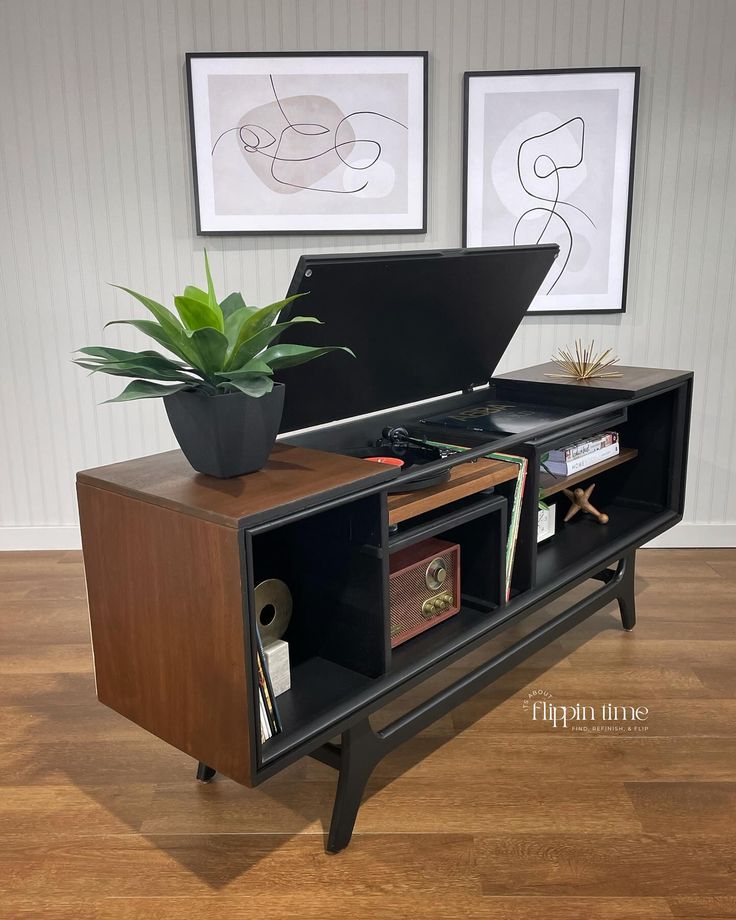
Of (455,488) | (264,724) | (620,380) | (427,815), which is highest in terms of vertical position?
(620,380)

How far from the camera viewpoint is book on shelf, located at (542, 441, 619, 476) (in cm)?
218

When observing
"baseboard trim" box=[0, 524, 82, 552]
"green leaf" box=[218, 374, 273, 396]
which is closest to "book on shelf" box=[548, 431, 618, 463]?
"green leaf" box=[218, 374, 273, 396]

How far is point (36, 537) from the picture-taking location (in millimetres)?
3455

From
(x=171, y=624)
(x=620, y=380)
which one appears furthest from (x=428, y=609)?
(x=620, y=380)

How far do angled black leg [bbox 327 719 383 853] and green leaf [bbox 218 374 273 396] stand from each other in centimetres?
72

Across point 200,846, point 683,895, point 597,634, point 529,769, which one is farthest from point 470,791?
point 597,634

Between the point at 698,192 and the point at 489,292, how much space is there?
158cm

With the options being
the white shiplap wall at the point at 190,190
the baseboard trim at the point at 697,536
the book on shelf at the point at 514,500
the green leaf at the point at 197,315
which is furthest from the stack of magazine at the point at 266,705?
the baseboard trim at the point at 697,536

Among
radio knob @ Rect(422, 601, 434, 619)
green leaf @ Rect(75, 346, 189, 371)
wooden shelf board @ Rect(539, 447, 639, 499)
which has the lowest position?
radio knob @ Rect(422, 601, 434, 619)

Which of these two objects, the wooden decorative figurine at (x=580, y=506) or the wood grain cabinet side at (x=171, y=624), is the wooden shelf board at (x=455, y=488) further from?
the wooden decorative figurine at (x=580, y=506)

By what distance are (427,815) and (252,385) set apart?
1041mm

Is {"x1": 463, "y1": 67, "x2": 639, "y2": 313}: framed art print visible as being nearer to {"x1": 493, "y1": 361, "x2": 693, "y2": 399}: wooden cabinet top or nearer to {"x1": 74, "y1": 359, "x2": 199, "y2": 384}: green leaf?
{"x1": 493, "y1": 361, "x2": 693, "y2": 399}: wooden cabinet top

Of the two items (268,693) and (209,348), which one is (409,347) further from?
(268,693)

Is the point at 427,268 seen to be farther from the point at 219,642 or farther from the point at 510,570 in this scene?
the point at 219,642
